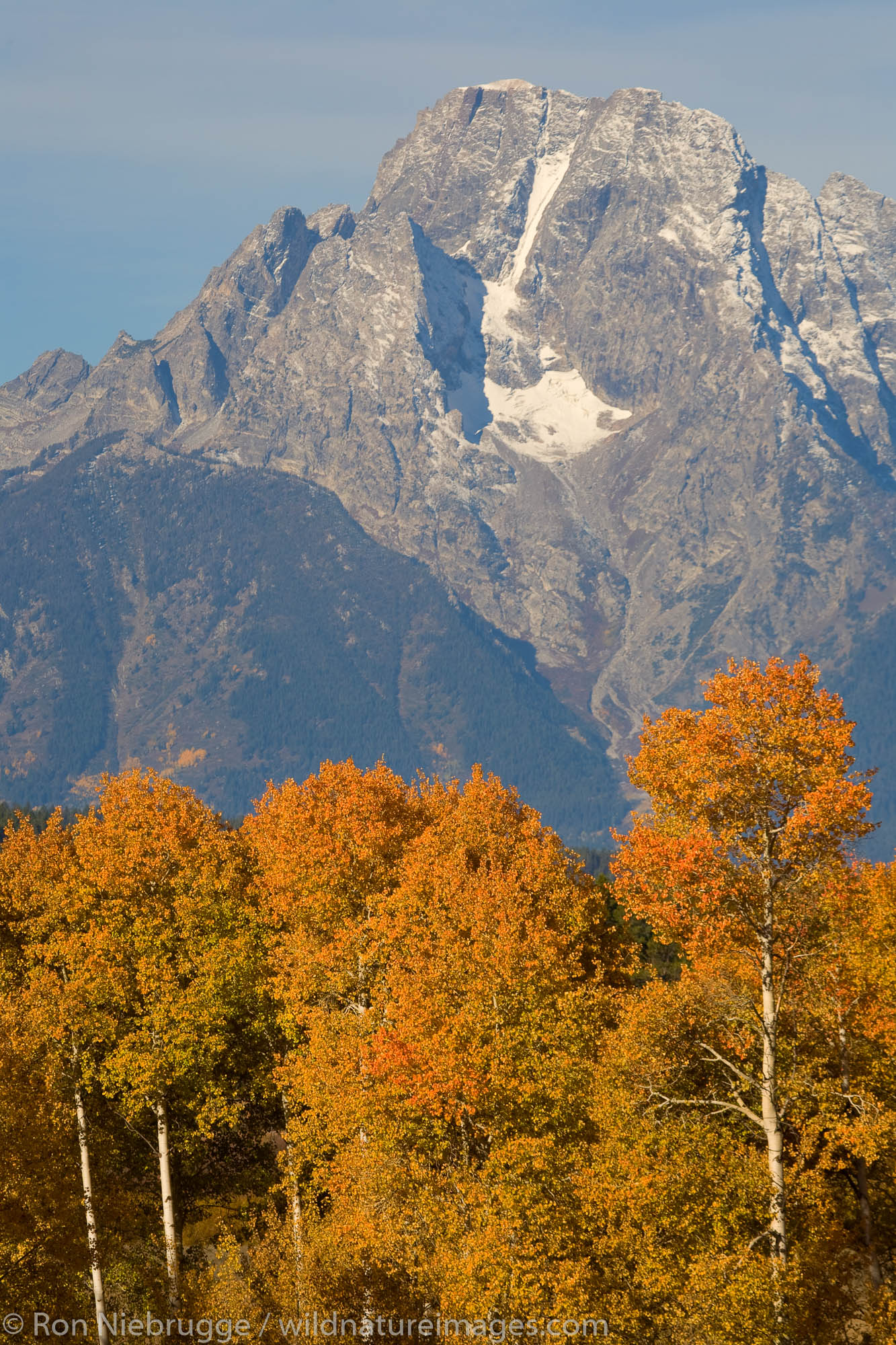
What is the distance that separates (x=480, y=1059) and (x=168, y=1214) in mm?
18516

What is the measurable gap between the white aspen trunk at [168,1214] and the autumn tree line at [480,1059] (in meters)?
0.20

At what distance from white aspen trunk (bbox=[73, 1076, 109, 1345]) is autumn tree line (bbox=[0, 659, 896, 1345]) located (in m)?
0.20

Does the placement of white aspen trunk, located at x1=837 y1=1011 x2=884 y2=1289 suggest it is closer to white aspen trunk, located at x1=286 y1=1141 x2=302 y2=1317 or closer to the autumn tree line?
the autumn tree line

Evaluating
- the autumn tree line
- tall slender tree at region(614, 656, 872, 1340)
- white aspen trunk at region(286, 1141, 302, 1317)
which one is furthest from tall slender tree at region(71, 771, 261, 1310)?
tall slender tree at region(614, 656, 872, 1340)

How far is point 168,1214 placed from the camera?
189ft

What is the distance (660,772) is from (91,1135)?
31311 millimetres

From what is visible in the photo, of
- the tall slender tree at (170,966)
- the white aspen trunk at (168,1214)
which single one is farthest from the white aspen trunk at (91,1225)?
the white aspen trunk at (168,1214)

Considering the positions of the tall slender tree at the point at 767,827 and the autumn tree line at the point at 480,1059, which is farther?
the autumn tree line at the point at 480,1059

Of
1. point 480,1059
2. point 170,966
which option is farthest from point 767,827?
point 170,966

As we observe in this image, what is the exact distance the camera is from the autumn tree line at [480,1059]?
41656 millimetres

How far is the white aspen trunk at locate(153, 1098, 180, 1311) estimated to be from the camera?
56.3 meters

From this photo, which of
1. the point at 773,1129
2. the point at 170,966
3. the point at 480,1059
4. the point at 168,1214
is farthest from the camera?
the point at 170,966

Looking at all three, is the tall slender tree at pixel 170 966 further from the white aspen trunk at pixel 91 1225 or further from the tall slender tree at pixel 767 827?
the tall slender tree at pixel 767 827

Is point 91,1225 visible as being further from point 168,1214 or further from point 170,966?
point 170,966
